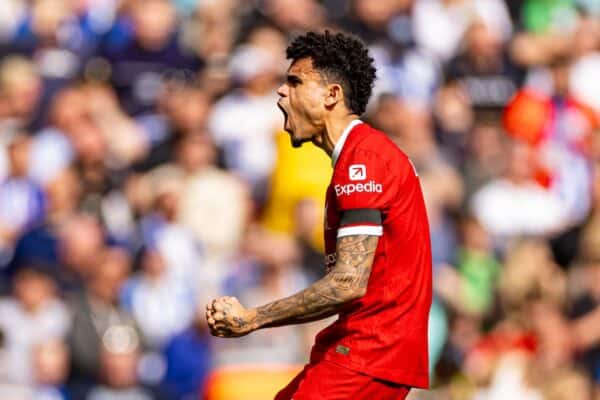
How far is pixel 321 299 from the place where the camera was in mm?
5855

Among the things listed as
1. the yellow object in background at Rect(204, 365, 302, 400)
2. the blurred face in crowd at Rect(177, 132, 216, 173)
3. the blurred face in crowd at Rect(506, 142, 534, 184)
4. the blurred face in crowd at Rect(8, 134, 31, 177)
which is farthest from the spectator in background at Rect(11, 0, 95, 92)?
the blurred face in crowd at Rect(506, 142, 534, 184)

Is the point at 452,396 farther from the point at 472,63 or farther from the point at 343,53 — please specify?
the point at 343,53

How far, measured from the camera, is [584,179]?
12.9 meters

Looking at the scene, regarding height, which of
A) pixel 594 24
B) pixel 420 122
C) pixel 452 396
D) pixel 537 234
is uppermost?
pixel 594 24

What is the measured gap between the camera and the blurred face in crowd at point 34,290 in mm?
10859

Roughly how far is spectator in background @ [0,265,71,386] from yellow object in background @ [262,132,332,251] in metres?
1.94

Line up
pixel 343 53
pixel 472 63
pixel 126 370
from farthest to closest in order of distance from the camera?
1. pixel 472 63
2. pixel 126 370
3. pixel 343 53

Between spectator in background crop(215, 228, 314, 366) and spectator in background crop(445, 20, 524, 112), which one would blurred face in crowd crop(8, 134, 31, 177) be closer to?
spectator in background crop(215, 228, 314, 366)

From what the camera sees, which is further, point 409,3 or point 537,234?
point 409,3

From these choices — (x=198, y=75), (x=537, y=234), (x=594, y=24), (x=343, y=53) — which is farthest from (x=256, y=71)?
(x=343, y=53)

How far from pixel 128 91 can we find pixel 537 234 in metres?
3.87

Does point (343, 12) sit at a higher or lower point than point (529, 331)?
higher

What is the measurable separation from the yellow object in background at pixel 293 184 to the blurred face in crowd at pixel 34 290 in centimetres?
194

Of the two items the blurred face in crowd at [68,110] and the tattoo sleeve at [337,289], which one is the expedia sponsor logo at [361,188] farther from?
the blurred face in crowd at [68,110]
